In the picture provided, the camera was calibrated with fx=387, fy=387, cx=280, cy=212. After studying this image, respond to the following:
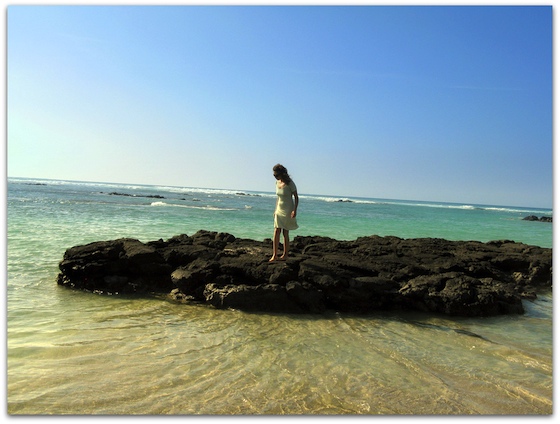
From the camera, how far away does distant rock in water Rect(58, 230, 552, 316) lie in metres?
7.12

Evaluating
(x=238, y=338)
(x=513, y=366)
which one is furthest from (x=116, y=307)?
(x=513, y=366)

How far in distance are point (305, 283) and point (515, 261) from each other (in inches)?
272

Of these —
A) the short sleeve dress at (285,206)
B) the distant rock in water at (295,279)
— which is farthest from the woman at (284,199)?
the distant rock in water at (295,279)

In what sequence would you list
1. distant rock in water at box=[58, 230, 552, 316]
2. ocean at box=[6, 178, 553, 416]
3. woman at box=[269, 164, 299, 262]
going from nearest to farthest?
1. ocean at box=[6, 178, 553, 416]
2. distant rock in water at box=[58, 230, 552, 316]
3. woman at box=[269, 164, 299, 262]

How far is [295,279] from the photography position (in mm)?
7457

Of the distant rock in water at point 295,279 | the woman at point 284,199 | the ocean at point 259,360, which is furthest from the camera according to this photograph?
the woman at point 284,199

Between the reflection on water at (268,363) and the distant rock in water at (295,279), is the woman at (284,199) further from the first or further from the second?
the reflection on water at (268,363)

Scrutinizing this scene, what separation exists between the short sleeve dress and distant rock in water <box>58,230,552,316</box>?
79 cm

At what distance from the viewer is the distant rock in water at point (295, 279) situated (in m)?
7.12

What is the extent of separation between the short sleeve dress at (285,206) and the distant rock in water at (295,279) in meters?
0.79

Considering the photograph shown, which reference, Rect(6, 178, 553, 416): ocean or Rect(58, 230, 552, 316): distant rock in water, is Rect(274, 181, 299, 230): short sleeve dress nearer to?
Rect(58, 230, 552, 316): distant rock in water

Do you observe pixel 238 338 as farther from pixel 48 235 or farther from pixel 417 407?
pixel 48 235

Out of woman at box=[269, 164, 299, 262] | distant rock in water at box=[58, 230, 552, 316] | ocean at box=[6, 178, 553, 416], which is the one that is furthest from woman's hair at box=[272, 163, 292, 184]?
ocean at box=[6, 178, 553, 416]

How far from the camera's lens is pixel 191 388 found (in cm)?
403
